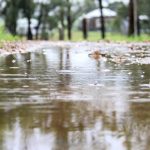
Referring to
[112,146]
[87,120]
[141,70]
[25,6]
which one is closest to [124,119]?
[87,120]

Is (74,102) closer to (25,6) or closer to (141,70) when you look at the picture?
(141,70)

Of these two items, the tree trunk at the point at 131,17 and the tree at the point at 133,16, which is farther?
the tree trunk at the point at 131,17

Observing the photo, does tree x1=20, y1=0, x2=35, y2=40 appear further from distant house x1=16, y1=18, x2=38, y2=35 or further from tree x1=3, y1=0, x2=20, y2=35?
distant house x1=16, y1=18, x2=38, y2=35

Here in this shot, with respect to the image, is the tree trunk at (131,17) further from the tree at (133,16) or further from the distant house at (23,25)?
the distant house at (23,25)

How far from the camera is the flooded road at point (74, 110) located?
4.61 meters

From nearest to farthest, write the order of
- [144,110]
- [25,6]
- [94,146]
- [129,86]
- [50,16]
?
[94,146] < [144,110] < [129,86] < [25,6] < [50,16]

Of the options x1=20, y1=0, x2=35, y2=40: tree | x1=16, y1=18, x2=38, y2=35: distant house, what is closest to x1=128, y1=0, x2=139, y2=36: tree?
x1=20, y1=0, x2=35, y2=40: tree

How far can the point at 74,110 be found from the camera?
19.5ft

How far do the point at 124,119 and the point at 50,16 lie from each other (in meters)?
37.5

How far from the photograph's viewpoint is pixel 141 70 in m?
10.4

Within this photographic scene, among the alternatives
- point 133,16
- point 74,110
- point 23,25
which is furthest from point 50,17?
point 74,110

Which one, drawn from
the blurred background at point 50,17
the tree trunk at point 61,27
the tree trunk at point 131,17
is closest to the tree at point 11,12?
the blurred background at point 50,17

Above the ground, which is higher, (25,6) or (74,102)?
(25,6)

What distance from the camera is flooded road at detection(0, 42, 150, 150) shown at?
15.1ft
